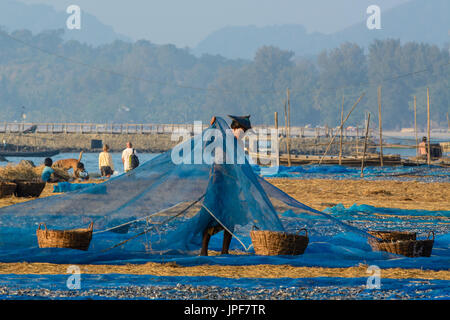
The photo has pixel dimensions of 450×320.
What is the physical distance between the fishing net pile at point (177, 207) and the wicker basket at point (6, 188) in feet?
22.9

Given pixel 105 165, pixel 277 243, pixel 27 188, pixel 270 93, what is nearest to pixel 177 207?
pixel 277 243

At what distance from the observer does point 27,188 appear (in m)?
17.0

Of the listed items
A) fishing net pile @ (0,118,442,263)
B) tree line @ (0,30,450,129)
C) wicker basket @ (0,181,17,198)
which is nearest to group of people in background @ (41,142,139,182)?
wicker basket @ (0,181,17,198)

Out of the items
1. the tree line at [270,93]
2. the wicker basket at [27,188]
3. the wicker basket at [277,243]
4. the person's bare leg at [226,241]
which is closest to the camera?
the wicker basket at [277,243]

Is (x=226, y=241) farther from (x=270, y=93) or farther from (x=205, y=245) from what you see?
(x=270, y=93)

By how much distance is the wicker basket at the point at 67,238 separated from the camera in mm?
9297

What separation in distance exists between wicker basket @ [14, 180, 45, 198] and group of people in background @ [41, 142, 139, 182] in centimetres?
263

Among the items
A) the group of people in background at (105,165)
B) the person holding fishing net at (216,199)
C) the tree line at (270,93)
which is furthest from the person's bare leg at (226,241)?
the tree line at (270,93)

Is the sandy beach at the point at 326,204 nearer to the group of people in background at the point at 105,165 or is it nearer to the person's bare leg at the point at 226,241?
the group of people in background at the point at 105,165

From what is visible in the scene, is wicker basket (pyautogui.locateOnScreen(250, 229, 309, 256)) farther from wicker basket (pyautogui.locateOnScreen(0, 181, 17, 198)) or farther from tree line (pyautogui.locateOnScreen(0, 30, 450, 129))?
tree line (pyautogui.locateOnScreen(0, 30, 450, 129))

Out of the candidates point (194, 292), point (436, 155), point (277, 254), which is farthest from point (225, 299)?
point (436, 155)

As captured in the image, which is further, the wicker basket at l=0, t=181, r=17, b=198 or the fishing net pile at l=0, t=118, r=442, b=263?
the wicker basket at l=0, t=181, r=17, b=198

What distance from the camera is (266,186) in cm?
1007

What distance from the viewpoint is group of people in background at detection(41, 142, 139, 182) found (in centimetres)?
1944
